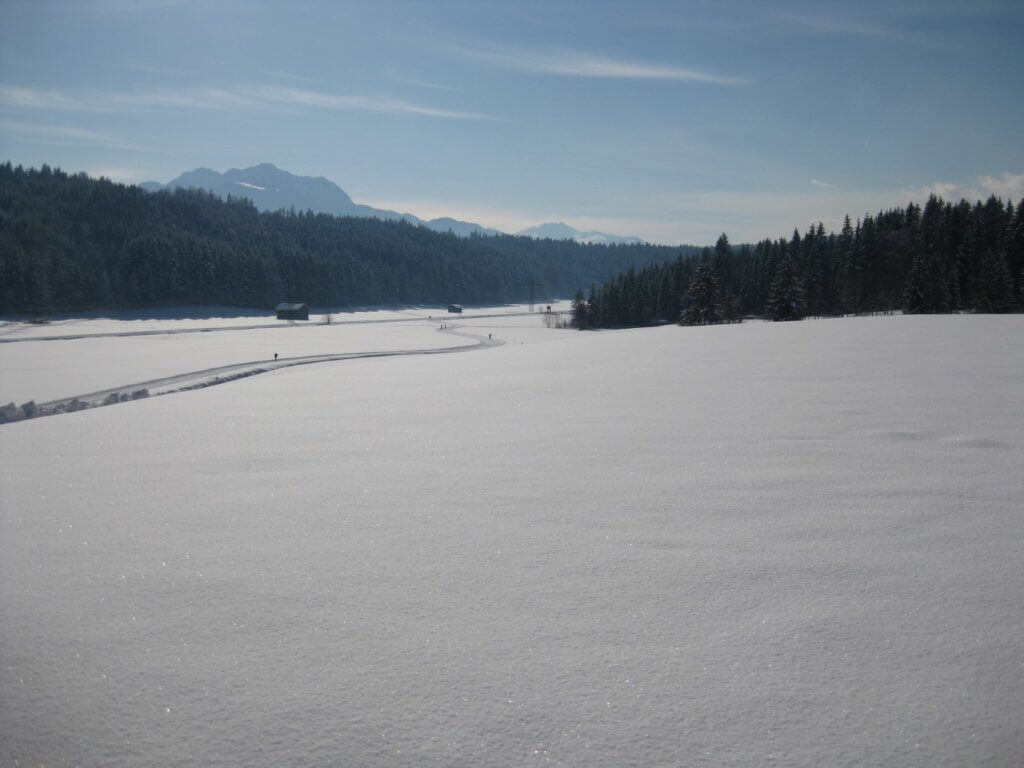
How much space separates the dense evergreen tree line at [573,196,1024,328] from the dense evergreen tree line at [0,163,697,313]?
187 ft

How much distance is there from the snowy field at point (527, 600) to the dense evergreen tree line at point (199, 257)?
102m

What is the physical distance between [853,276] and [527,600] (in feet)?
276

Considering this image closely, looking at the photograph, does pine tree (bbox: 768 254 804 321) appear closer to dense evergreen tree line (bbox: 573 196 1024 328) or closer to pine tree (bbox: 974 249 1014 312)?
dense evergreen tree line (bbox: 573 196 1024 328)

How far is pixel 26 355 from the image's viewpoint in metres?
31.8

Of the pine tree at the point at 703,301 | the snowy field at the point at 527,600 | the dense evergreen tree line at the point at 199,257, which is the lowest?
the snowy field at the point at 527,600

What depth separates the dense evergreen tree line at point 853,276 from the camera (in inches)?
2184

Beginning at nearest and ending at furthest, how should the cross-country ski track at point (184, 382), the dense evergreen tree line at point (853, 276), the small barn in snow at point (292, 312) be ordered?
the cross-country ski track at point (184, 382) → the dense evergreen tree line at point (853, 276) → the small barn in snow at point (292, 312)

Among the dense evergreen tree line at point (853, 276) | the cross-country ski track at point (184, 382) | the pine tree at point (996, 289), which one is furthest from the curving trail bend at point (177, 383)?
the pine tree at point (996, 289)

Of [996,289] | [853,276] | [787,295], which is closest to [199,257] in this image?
[787,295]

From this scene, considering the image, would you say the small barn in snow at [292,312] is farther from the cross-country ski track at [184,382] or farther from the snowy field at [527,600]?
the snowy field at [527,600]

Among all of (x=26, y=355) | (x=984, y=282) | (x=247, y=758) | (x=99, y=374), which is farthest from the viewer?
(x=984, y=282)

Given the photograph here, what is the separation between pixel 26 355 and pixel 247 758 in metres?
40.0

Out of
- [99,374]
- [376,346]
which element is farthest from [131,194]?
[99,374]

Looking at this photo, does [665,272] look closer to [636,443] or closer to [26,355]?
[26,355]
